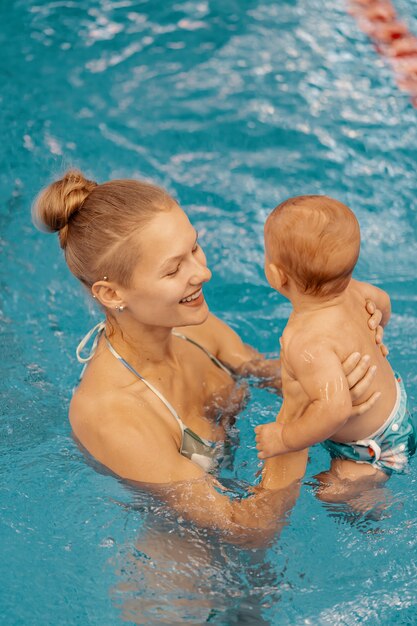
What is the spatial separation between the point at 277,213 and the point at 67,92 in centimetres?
349

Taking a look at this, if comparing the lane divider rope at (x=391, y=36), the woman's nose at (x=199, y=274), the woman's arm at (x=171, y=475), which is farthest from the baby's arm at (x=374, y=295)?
the lane divider rope at (x=391, y=36)

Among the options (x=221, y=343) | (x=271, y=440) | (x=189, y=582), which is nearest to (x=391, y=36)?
(x=221, y=343)

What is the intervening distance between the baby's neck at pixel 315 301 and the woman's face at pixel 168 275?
0.32 m

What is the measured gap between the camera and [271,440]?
2.73 metres

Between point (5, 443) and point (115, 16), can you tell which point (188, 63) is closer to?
point (115, 16)

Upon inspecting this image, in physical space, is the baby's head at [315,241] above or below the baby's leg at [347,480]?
above

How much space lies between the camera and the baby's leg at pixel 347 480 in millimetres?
2939

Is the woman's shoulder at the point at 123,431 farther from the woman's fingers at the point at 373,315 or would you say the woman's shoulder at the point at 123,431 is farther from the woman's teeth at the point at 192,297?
the woman's fingers at the point at 373,315

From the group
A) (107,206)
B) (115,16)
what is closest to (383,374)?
(107,206)

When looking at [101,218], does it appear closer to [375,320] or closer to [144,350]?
[144,350]

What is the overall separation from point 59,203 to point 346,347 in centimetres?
100

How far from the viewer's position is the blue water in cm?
→ 305

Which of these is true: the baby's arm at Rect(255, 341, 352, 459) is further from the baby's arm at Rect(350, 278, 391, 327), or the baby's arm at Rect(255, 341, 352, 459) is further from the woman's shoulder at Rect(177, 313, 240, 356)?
the woman's shoulder at Rect(177, 313, 240, 356)

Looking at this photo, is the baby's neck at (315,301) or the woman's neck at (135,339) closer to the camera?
the baby's neck at (315,301)
